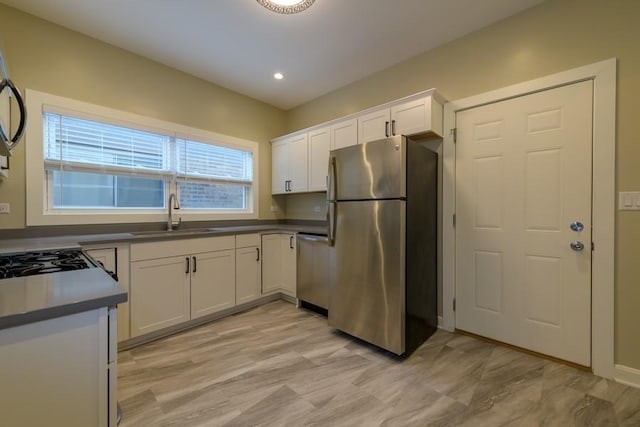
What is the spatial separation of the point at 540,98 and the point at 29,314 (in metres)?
3.13

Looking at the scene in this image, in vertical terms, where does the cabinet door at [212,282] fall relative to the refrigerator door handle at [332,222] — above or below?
below

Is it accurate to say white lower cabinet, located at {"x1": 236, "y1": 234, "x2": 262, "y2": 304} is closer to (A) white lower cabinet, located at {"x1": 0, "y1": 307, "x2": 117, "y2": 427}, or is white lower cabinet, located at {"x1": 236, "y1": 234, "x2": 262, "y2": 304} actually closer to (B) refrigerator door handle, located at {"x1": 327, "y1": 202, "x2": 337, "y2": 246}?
(B) refrigerator door handle, located at {"x1": 327, "y1": 202, "x2": 337, "y2": 246}

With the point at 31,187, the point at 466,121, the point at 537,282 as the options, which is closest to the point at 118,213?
the point at 31,187

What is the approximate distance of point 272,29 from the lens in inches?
95.3

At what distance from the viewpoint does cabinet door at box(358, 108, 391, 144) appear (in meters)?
2.76

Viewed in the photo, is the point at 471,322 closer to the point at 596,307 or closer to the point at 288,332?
the point at 596,307

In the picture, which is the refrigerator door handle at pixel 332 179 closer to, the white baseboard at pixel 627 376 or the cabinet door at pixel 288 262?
the cabinet door at pixel 288 262

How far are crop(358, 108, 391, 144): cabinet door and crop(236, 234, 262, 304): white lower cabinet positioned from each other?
1736 millimetres

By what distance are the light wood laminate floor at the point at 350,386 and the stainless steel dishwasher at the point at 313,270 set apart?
593 millimetres

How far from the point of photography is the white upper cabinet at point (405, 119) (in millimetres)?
2484

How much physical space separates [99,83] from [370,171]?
106 inches

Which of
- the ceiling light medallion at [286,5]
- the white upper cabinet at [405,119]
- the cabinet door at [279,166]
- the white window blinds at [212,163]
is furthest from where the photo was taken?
the cabinet door at [279,166]

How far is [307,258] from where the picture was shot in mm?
3174

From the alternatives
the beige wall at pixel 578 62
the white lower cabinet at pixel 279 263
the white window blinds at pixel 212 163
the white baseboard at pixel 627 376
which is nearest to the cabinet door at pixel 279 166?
the white window blinds at pixel 212 163
